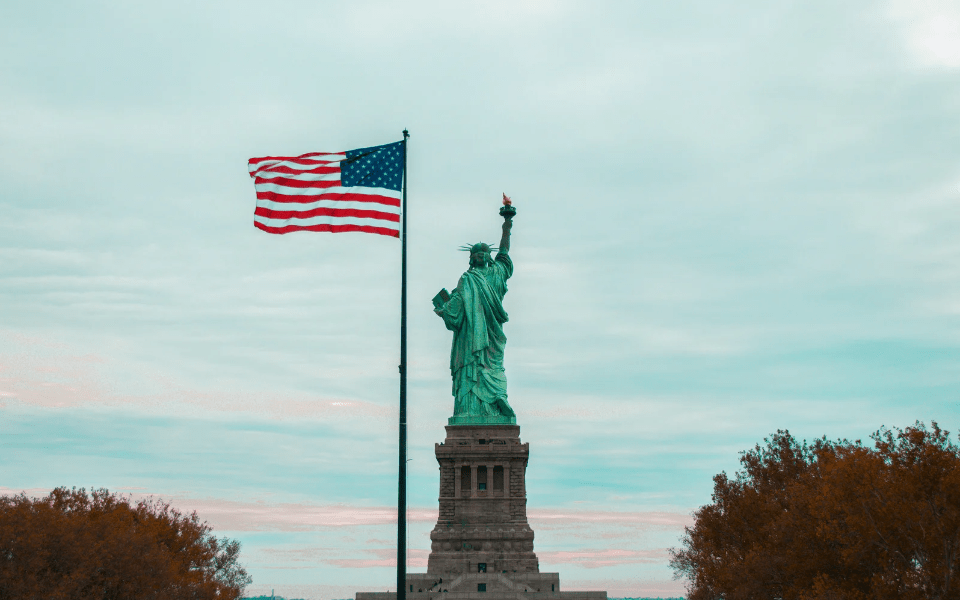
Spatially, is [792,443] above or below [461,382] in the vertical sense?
below

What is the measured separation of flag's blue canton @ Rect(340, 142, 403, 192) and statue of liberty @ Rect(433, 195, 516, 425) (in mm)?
36154

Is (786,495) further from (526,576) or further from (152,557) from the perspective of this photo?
(152,557)

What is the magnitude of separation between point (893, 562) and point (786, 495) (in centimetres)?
1077

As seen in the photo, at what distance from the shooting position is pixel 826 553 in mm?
31375

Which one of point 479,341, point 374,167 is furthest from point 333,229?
point 479,341

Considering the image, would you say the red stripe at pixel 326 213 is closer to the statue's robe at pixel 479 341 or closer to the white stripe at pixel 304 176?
the white stripe at pixel 304 176

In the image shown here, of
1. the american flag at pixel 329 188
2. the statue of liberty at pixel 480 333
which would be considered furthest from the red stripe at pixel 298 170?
the statue of liberty at pixel 480 333

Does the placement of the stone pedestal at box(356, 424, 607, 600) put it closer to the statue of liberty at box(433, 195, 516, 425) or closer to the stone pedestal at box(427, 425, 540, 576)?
the stone pedestal at box(427, 425, 540, 576)

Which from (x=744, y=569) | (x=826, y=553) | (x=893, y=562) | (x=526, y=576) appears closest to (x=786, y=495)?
(x=744, y=569)

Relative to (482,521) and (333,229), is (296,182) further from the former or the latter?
(482,521)

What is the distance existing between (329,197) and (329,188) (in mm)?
258

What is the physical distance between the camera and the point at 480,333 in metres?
60.5

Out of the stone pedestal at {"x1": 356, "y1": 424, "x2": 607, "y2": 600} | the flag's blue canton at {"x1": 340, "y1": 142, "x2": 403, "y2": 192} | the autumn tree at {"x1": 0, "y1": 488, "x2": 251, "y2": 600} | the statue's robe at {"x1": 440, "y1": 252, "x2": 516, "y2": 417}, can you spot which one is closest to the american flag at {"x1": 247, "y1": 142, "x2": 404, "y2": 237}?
the flag's blue canton at {"x1": 340, "y1": 142, "x2": 403, "y2": 192}

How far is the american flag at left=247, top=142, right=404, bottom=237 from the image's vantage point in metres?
23.6
